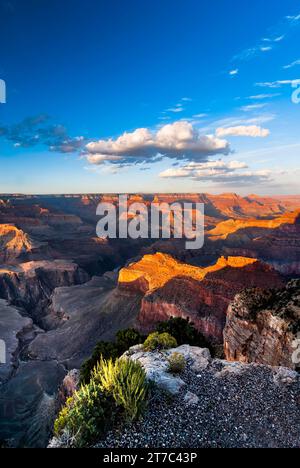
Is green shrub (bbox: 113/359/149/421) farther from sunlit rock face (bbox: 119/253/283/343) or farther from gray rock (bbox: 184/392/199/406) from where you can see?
sunlit rock face (bbox: 119/253/283/343)

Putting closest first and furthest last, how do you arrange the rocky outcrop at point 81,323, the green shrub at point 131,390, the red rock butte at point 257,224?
the green shrub at point 131,390
the rocky outcrop at point 81,323
the red rock butte at point 257,224

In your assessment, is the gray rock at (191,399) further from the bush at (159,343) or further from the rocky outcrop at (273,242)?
the rocky outcrop at (273,242)

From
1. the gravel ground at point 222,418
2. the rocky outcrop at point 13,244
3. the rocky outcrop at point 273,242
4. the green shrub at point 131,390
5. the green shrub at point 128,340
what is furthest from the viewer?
the rocky outcrop at point 13,244

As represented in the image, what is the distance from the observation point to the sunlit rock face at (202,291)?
54000 millimetres

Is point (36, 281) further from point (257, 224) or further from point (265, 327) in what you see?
point (257, 224)

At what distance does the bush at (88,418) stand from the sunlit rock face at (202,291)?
41.4m

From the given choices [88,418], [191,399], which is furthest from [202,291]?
[88,418]

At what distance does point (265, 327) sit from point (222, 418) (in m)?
14.2

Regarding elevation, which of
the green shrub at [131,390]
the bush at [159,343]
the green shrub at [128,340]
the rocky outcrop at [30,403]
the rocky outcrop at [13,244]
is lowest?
the rocky outcrop at [30,403]

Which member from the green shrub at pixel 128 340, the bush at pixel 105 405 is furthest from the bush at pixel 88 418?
the green shrub at pixel 128 340
